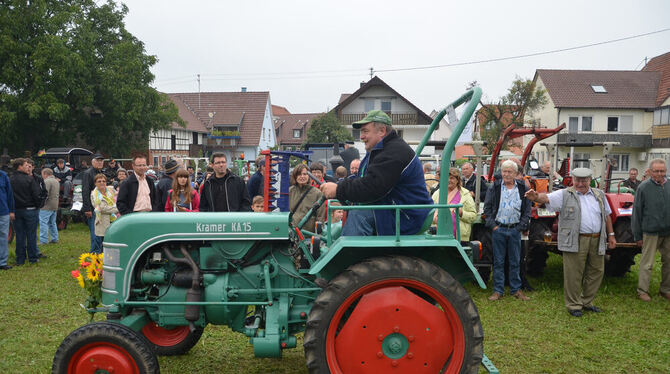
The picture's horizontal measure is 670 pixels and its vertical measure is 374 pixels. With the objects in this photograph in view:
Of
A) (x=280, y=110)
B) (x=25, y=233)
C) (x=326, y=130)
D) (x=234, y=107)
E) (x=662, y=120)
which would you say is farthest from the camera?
(x=280, y=110)

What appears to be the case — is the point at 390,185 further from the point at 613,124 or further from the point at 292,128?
the point at 292,128

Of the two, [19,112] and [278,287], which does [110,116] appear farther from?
[278,287]

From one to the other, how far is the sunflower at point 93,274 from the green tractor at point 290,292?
0.24 m

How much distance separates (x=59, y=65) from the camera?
21844 millimetres

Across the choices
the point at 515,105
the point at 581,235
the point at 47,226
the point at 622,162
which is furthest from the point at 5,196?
the point at 622,162

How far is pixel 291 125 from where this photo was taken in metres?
60.1

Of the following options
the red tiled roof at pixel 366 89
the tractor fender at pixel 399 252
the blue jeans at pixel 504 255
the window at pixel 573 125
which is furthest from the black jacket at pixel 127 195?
the window at pixel 573 125

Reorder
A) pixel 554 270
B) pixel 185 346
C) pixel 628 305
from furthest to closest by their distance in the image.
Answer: pixel 554 270, pixel 628 305, pixel 185 346

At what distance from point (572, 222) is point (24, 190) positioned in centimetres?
816

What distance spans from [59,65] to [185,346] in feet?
71.2

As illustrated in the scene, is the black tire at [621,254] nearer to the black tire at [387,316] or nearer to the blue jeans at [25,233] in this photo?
the black tire at [387,316]

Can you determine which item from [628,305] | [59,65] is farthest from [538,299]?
[59,65]

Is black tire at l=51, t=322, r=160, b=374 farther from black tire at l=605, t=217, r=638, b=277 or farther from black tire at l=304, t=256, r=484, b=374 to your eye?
black tire at l=605, t=217, r=638, b=277

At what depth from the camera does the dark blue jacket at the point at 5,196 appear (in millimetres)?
7574
